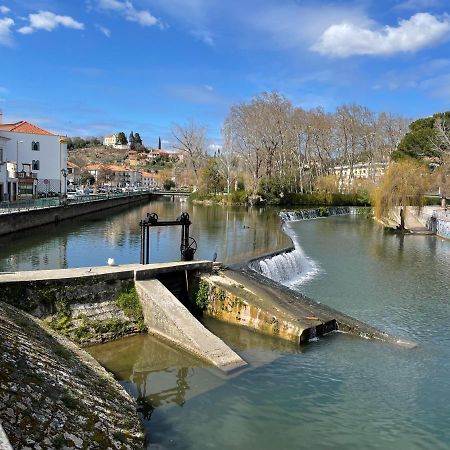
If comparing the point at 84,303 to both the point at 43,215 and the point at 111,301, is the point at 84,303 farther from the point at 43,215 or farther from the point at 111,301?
the point at 43,215

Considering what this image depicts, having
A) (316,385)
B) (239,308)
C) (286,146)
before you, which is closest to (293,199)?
(286,146)

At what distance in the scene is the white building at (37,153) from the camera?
50.6 meters

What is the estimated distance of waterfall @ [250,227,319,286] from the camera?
1820 centimetres

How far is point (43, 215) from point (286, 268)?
66.7 feet

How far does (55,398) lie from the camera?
5.98 metres

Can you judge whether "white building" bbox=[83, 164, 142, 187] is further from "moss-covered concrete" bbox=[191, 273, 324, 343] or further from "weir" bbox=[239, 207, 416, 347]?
"moss-covered concrete" bbox=[191, 273, 324, 343]

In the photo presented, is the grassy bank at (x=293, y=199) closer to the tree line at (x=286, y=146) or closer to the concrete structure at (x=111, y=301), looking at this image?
the tree line at (x=286, y=146)

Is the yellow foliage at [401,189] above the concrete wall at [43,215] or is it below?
above

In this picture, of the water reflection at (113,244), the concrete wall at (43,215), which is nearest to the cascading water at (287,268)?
the water reflection at (113,244)

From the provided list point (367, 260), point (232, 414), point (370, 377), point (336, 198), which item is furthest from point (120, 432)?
point (336, 198)

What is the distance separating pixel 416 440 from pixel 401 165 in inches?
1343

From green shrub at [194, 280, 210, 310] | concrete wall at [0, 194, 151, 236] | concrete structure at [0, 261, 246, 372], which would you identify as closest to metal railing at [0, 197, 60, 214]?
concrete wall at [0, 194, 151, 236]

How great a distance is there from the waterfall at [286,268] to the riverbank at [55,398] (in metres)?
10.3

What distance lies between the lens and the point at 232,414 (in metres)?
7.71
